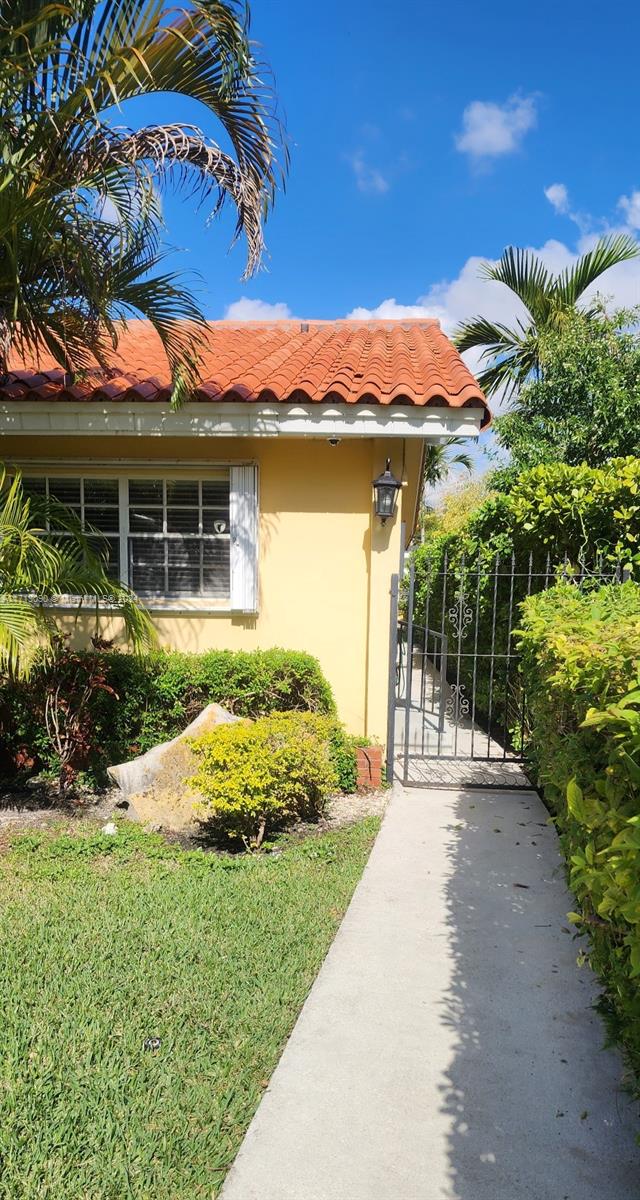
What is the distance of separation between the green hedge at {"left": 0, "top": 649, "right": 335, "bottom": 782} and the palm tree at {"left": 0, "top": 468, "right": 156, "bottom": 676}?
24.2 inches

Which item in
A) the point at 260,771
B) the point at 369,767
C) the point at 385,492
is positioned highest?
the point at 385,492

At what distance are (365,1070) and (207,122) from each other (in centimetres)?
628

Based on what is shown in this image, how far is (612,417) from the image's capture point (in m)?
9.79

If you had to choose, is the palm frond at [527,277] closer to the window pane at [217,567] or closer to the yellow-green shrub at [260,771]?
the window pane at [217,567]

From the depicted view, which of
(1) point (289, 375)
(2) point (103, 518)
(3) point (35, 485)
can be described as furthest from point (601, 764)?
(3) point (35, 485)

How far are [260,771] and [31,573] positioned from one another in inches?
88.7

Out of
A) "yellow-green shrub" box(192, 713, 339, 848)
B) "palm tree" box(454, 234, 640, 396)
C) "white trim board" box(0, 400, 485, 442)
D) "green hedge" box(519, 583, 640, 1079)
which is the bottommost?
"yellow-green shrub" box(192, 713, 339, 848)

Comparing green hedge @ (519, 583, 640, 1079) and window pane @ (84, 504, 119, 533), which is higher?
window pane @ (84, 504, 119, 533)

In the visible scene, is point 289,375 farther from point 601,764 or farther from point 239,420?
point 601,764

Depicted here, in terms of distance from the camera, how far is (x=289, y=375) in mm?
6605

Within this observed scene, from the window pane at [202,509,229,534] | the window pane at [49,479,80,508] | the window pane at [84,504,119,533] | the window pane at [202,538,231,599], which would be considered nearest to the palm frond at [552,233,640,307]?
the window pane at [202,509,229,534]

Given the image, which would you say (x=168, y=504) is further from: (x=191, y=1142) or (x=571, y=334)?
(x=571, y=334)

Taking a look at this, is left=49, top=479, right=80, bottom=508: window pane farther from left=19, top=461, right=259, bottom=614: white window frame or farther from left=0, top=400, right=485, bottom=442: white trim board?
left=0, top=400, right=485, bottom=442: white trim board

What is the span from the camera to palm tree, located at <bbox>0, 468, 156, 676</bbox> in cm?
477
